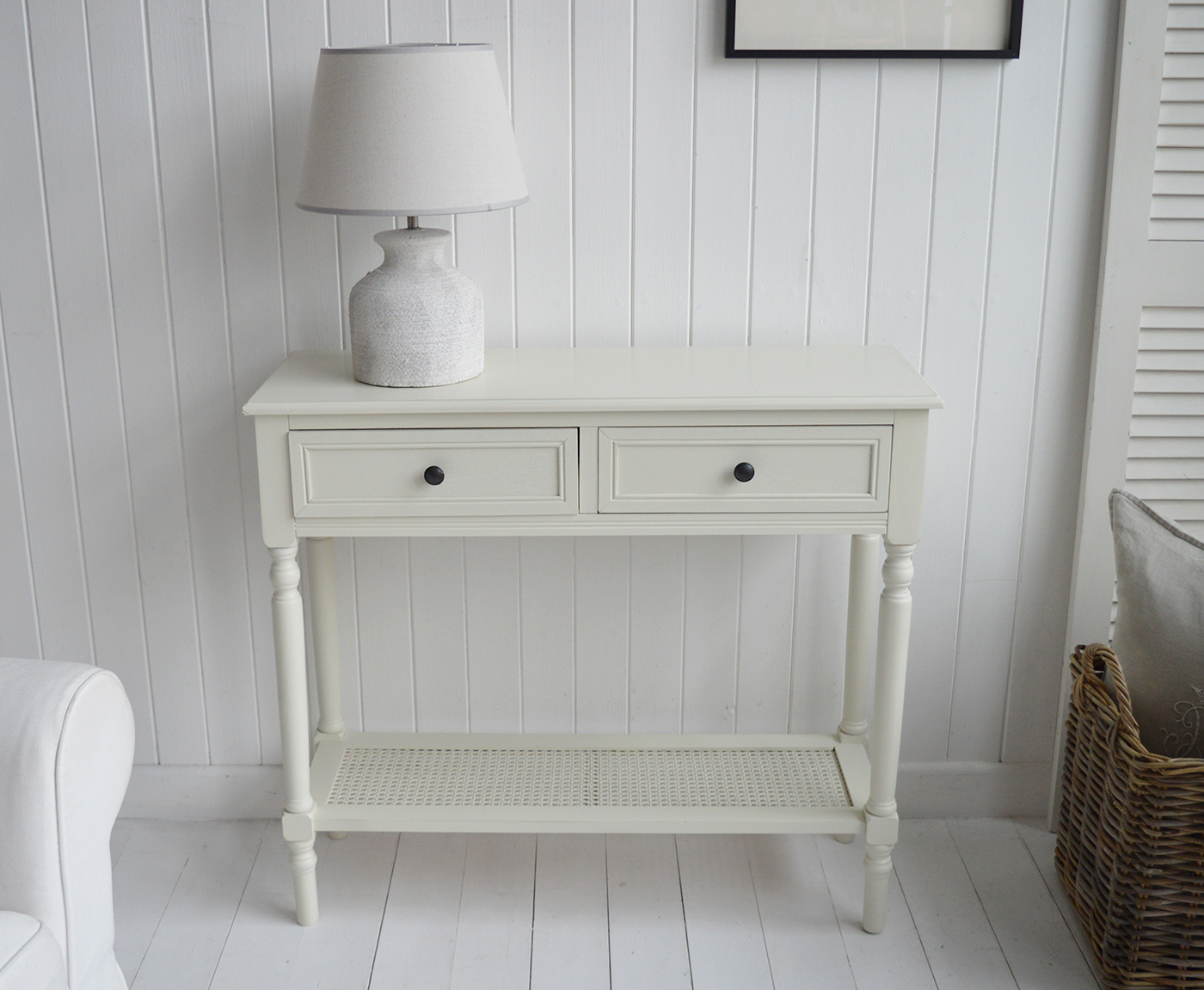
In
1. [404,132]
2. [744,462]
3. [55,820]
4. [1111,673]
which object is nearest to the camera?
[55,820]

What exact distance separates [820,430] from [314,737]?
109cm

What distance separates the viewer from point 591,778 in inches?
77.6

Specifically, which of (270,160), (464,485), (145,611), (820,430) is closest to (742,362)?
(820,430)

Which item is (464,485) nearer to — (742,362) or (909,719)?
(742,362)

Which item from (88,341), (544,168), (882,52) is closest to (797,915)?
(544,168)

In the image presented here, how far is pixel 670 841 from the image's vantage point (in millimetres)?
2129

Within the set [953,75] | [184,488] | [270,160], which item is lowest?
[184,488]

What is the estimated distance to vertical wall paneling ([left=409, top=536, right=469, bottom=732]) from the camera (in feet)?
6.81

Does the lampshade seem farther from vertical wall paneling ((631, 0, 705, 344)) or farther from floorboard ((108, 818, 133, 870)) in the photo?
floorboard ((108, 818, 133, 870))

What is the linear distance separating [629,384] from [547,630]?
23.2 inches

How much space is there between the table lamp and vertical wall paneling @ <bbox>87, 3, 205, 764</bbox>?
16.7 inches

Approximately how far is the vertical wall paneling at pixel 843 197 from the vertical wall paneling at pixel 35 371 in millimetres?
1264

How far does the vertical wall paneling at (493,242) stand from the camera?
1825 mm

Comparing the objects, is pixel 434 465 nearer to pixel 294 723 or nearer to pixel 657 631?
pixel 294 723
